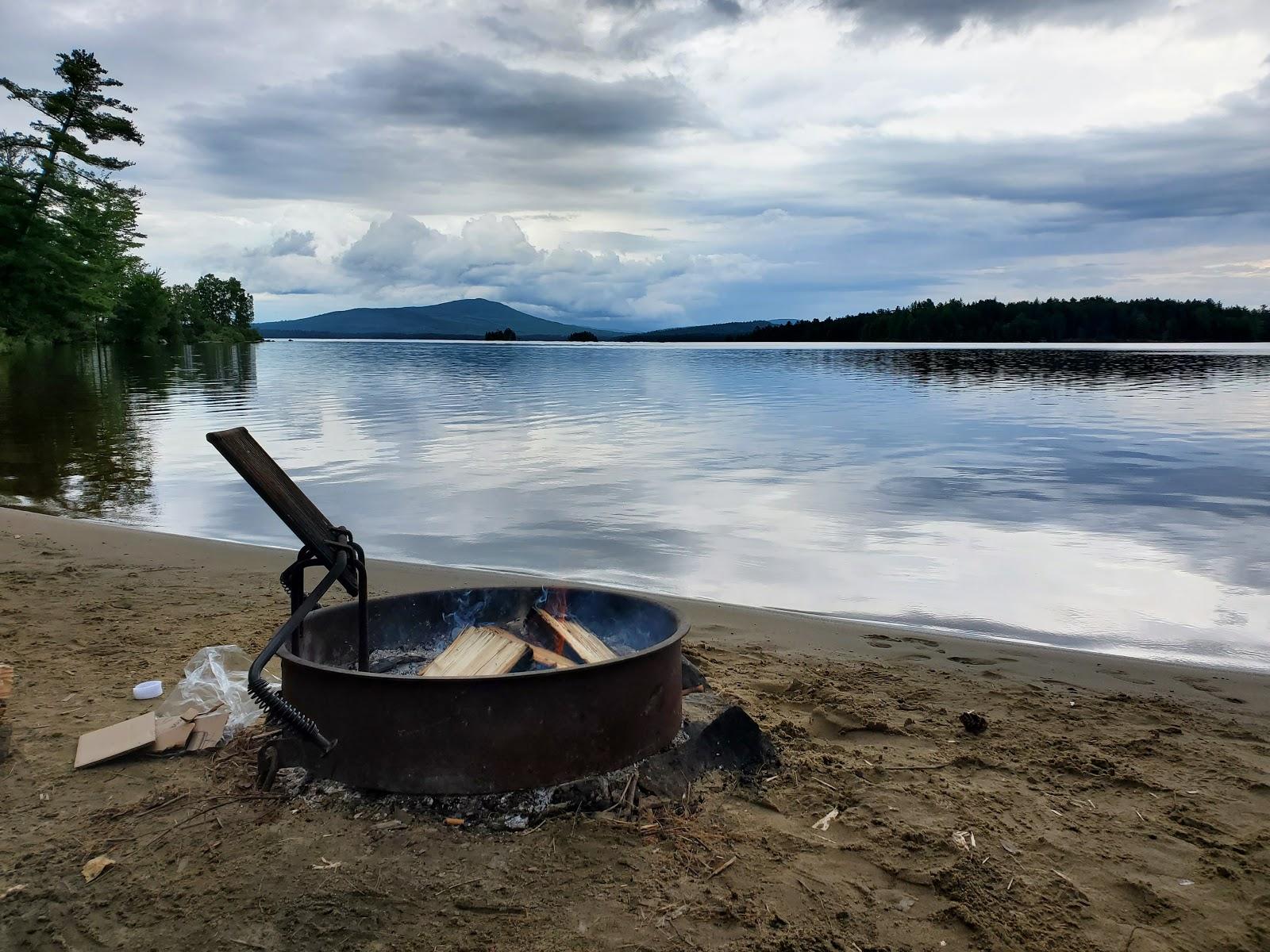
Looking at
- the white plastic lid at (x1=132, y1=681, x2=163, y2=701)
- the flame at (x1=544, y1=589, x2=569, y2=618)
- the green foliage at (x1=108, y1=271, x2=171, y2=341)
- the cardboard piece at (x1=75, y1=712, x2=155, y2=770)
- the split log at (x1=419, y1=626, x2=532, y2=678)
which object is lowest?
the white plastic lid at (x1=132, y1=681, x2=163, y2=701)

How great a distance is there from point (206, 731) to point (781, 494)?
10.8 meters

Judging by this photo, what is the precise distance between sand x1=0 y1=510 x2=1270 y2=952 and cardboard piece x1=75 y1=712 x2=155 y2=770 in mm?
65

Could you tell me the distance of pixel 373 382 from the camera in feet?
154

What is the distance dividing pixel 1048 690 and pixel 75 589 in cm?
746

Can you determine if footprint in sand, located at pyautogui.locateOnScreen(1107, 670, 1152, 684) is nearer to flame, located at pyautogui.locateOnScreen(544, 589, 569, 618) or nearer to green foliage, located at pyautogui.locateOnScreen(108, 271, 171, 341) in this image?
flame, located at pyautogui.locateOnScreen(544, 589, 569, 618)

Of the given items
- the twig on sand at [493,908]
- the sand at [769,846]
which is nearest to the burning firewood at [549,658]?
the sand at [769,846]

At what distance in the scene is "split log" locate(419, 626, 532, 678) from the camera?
4.12m

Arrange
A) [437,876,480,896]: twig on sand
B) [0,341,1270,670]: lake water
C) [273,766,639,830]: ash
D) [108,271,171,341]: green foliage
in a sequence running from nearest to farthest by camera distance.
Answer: [437,876,480,896]: twig on sand, [273,766,639,830]: ash, [0,341,1270,670]: lake water, [108,271,171,341]: green foliage

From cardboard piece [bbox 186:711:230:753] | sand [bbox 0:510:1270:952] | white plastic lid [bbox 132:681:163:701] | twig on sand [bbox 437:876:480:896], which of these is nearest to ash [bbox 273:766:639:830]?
sand [bbox 0:510:1270:952]

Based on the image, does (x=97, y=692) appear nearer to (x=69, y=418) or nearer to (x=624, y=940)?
(x=624, y=940)

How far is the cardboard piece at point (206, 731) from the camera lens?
446 centimetres

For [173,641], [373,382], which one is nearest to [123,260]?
[373,382]

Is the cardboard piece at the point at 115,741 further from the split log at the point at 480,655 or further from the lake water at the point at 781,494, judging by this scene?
the lake water at the point at 781,494

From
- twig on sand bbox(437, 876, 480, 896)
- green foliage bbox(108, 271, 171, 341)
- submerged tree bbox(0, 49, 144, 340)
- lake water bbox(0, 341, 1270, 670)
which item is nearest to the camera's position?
twig on sand bbox(437, 876, 480, 896)
